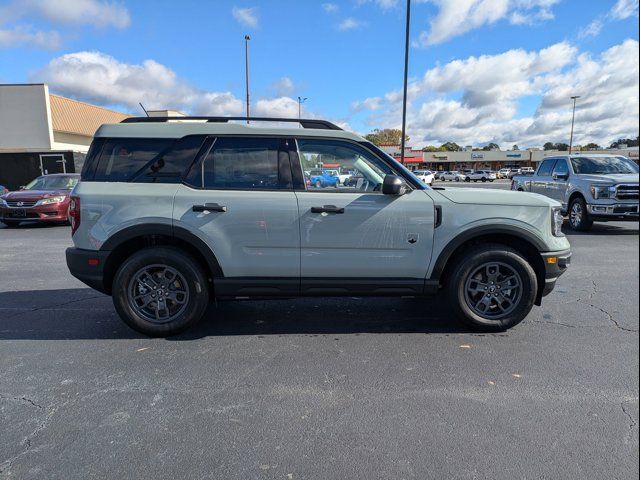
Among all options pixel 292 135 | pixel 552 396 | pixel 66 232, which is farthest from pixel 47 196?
pixel 552 396

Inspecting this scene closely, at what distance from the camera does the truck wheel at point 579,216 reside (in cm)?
1080

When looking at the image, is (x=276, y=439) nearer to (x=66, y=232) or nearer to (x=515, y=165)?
(x=66, y=232)

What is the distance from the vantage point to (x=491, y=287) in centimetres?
421

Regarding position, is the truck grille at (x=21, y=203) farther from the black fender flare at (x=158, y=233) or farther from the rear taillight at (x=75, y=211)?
the black fender flare at (x=158, y=233)

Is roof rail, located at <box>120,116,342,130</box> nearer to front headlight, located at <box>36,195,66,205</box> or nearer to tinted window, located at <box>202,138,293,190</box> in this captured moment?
tinted window, located at <box>202,138,293,190</box>

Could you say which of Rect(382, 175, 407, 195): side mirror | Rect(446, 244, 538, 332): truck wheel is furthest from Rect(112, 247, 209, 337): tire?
Rect(446, 244, 538, 332): truck wheel

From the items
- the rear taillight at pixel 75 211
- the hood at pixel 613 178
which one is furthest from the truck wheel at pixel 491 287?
the hood at pixel 613 178

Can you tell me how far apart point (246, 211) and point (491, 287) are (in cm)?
245

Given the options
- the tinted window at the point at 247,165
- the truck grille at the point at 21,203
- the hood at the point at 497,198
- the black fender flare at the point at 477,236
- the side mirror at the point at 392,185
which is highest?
the tinted window at the point at 247,165

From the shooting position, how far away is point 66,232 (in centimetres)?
1147

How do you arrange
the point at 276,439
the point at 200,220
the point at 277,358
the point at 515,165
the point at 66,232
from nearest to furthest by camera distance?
1. the point at 276,439
2. the point at 277,358
3. the point at 200,220
4. the point at 66,232
5. the point at 515,165

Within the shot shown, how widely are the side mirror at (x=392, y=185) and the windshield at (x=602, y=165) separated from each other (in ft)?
31.3

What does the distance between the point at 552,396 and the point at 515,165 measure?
9454 cm

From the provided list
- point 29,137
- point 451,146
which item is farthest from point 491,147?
point 29,137
